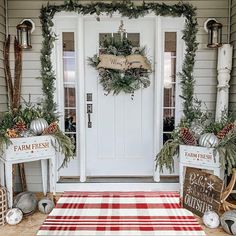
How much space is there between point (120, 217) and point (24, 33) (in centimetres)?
239

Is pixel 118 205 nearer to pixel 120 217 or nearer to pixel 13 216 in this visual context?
pixel 120 217

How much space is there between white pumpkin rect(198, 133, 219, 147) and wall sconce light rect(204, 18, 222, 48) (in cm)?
117

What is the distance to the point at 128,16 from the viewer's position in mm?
3279

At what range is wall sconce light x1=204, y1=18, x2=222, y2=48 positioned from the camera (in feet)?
10.2

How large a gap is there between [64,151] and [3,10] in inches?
74.5

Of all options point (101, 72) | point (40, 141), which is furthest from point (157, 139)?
point (40, 141)

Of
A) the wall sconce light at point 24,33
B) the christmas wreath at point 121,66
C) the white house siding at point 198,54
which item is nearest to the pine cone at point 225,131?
the white house siding at point 198,54

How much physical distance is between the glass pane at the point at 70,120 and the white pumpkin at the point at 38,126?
54 cm

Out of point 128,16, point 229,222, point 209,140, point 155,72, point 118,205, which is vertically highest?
point 128,16

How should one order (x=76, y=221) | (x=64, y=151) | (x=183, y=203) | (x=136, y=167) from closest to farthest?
(x=76, y=221) < (x=183, y=203) < (x=64, y=151) < (x=136, y=167)

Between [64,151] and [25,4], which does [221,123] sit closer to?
[64,151]

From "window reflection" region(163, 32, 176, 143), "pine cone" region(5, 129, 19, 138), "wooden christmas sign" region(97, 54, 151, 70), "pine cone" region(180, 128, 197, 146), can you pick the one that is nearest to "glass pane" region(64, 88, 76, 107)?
"wooden christmas sign" region(97, 54, 151, 70)

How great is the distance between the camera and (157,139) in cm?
341

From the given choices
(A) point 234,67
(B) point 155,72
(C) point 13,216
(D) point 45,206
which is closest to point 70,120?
(D) point 45,206
